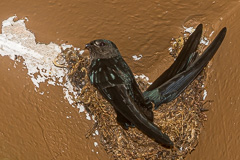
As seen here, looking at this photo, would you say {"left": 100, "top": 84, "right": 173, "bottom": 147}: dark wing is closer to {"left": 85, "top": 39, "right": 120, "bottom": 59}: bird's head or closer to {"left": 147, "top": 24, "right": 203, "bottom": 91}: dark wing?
{"left": 85, "top": 39, "right": 120, "bottom": 59}: bird's head

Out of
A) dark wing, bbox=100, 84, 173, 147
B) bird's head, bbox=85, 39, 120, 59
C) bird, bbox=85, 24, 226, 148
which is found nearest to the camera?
dark wing, bbox=100, 84, 173, 147

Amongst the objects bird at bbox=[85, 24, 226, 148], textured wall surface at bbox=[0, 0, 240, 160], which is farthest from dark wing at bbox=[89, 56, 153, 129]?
textured wall surface at bbox=[0, 0, 240, 160]

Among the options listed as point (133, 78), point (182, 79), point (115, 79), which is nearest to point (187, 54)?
point (182, 79)

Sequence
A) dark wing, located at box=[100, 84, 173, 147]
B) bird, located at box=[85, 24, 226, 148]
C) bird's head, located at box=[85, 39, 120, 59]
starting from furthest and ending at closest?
bird's head, located at box=[85, 39, 120, 59]
bird, located at box=[85, 24, 226, 148]
dark wing, located at box=[100, 84, 173, 147]

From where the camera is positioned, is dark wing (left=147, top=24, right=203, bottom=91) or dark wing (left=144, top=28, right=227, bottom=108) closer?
dark wing (left=144, top=28, right=227, bottom=108)

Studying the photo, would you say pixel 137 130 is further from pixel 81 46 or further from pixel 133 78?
pixel 81 46

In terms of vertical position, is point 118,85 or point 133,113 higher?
point 118,85

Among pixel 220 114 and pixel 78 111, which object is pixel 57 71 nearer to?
pixel 78 111
